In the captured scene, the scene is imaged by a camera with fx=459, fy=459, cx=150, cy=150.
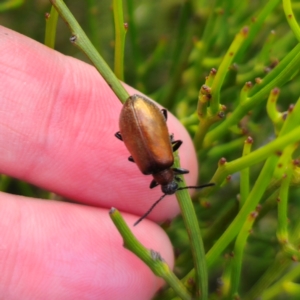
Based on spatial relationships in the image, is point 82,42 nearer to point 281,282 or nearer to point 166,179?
point 166,179

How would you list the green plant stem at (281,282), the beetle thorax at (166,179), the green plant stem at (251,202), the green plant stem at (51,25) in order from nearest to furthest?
1. the green plant stem at (251,202)
2. the green plant stem at (51,25)
3. the green plant stem at (281,282)
4. the beetle thorax at (166,179)

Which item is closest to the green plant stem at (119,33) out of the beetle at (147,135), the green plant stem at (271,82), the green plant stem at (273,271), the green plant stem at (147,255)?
the beetle at (147,135)

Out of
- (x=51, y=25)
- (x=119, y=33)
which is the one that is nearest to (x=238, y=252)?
(x=119, y=33)

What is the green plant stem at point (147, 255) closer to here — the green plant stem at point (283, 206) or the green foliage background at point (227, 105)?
the green foliage background at point (227, 105)

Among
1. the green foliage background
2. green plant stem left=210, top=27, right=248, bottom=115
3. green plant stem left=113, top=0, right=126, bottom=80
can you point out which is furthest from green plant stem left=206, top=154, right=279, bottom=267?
green plant stem left=113, top=0, right=126, bottom=80

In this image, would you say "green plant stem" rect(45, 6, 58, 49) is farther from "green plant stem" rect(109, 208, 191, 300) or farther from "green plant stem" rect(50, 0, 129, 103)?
"green plant stem" rect(109, 208, 191, 300)

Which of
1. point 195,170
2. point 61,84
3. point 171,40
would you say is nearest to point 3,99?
point 61,84
